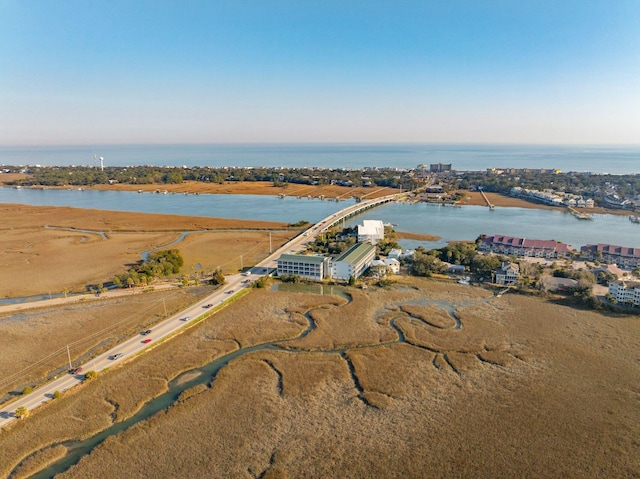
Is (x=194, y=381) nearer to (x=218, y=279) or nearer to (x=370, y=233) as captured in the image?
(x=218, y=279)

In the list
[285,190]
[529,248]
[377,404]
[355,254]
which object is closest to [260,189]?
[285,190]

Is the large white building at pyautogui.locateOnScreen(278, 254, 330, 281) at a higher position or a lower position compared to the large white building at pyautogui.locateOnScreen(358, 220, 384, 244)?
lower

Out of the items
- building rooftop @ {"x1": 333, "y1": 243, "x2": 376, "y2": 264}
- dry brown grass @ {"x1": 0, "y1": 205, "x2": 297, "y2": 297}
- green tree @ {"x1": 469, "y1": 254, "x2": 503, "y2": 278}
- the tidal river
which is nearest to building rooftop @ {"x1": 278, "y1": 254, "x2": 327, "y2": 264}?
building rooftop @ {"x1": 333, "y1": 243, "x2": 376, "y2": 264}

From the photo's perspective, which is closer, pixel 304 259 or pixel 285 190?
pixel 304 259

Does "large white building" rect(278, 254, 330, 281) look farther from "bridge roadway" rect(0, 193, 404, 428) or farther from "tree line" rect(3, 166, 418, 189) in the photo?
"tree line" rect(3, 166, 418, 189)

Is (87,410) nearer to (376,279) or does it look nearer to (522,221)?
(376,279)

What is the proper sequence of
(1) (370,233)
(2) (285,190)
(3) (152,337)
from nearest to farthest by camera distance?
(3) (152,337)
(1) (370,233)
(2) (285,190)

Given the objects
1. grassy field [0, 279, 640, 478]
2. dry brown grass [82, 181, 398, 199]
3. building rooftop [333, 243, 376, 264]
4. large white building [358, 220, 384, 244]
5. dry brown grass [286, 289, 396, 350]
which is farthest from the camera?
dry brown grass [82, 181, 398, 199]
